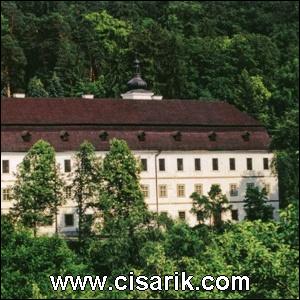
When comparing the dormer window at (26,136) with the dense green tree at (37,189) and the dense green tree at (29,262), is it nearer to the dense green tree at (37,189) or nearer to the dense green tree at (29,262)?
the dense green tree at (37,189)

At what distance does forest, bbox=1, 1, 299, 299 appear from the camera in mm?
33000

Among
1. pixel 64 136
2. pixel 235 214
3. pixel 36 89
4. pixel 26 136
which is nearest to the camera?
pixel 26 136

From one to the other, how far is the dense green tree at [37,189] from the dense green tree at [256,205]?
9.57 metres

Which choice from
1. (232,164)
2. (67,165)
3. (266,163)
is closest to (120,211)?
(67,165)

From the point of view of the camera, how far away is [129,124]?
5997 centimetres

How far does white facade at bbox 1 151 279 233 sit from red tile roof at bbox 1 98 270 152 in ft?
1.27

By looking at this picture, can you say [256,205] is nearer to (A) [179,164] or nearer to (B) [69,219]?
(A) [179,164]

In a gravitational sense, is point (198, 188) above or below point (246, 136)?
below

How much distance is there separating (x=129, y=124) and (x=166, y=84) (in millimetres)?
12064

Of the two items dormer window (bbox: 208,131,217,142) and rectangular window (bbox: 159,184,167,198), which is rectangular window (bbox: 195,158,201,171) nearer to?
dormer window (bbox: 208,131,217,142)

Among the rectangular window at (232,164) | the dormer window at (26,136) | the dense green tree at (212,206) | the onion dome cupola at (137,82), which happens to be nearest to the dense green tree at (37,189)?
the dormer window at (26,136)

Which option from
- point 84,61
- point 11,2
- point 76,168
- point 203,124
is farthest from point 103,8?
point 76,168

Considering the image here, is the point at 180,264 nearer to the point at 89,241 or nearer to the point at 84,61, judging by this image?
the point at 89,241

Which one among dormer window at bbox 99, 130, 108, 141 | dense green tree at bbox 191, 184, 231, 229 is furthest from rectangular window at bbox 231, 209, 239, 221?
dormer window at bbox 99, 130, 108, 141
